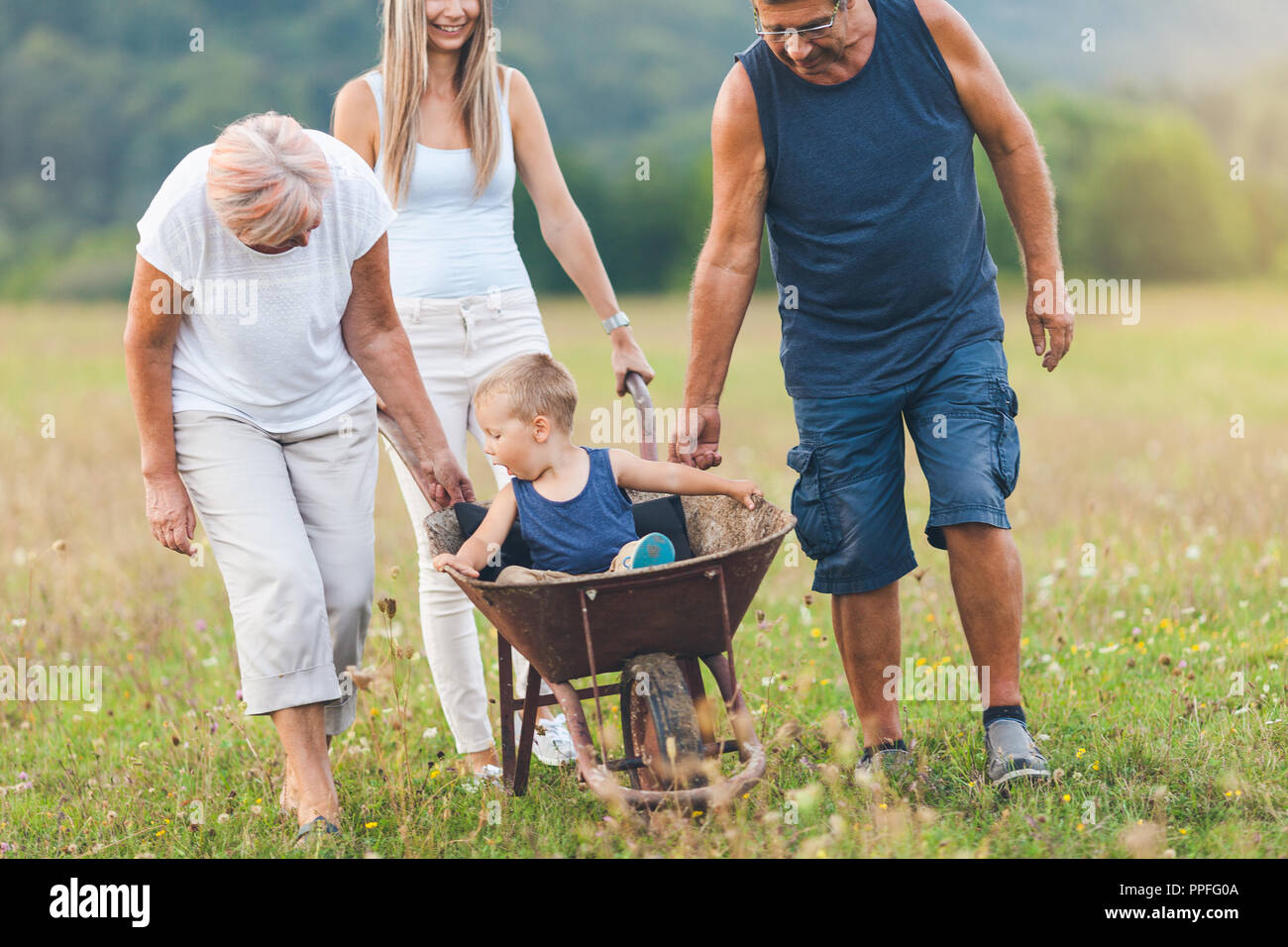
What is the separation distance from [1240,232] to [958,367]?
54.8 meters

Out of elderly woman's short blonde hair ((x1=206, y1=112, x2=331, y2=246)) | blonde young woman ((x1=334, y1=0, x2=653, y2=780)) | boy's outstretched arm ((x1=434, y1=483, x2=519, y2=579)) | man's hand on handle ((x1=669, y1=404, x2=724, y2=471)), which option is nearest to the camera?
elderly woman's short blonde hair ((x1=206, y1=112, x2=331, y2=246))

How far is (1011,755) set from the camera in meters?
3.76

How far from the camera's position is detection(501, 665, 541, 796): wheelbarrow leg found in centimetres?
388

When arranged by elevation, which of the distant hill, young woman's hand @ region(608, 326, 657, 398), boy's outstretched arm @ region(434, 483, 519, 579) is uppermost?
the distant hill

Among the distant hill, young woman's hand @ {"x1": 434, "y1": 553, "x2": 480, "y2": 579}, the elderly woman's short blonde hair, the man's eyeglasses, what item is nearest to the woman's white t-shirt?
the elderly woman's short blonde hair

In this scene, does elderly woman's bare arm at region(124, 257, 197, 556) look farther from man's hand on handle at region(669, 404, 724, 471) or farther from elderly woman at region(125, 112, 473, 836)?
man's hand on handle at region(669, 404, 724, 471)

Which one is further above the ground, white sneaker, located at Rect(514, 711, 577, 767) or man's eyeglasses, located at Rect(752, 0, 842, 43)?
man's eyeglasses, located at Rect(752, 0, 842, 43)

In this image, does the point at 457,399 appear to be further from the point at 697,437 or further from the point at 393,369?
the point at 697,437

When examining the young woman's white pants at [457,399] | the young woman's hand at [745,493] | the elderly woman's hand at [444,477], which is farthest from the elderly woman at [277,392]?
the young woman's hand at [745,493]

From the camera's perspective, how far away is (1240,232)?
53.0 metres

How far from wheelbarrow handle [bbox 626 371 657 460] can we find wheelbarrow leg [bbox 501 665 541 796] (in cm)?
74

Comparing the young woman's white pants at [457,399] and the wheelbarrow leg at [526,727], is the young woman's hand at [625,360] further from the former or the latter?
the wheelbarrow leg at [526,727]
